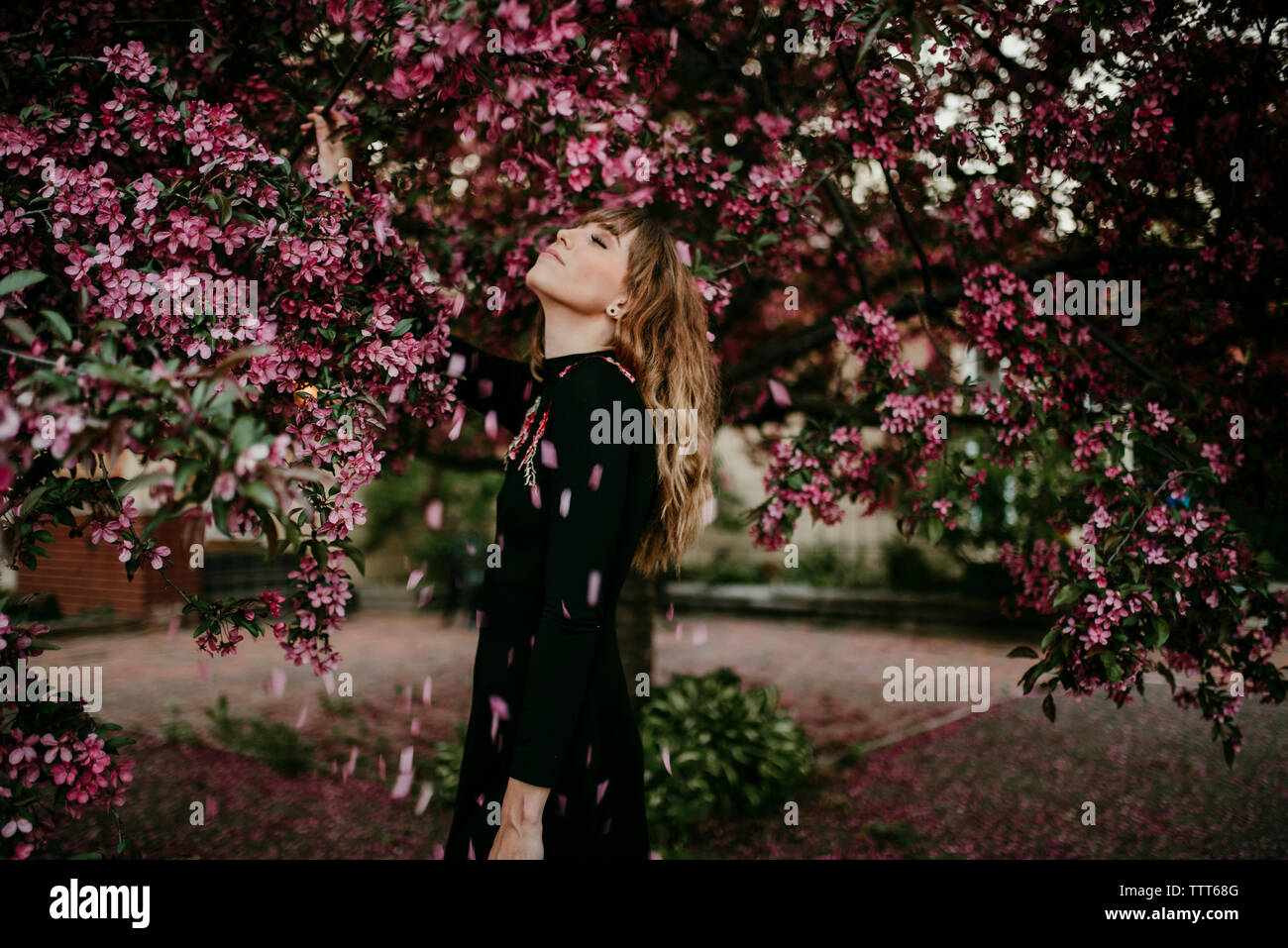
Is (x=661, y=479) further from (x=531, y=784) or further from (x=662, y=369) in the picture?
(x=531, y=784)

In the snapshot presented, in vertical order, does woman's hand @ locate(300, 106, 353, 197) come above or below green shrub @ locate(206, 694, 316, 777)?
above

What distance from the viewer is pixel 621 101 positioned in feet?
9.39

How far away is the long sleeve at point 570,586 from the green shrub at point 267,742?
439 centimetres

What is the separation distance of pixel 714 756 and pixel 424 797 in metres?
1.69

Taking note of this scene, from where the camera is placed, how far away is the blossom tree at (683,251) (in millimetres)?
1786

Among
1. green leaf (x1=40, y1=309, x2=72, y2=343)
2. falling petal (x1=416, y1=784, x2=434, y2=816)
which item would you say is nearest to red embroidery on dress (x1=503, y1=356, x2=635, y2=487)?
green leaf (x1=40, y1=309, x2=72, y2=343)

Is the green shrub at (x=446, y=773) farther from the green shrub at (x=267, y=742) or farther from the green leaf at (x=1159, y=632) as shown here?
the green leaf at (x=1159, y=632)

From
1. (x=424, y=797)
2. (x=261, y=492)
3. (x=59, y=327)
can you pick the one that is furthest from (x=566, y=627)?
(x=424, y=797)

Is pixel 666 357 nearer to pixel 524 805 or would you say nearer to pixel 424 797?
pixel 524 805

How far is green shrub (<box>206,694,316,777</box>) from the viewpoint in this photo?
5.38 metres

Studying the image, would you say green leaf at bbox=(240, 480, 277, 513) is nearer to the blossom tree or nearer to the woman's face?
the blossom tree

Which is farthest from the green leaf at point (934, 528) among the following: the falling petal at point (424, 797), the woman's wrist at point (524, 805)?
the falling petal at point (424, 797)

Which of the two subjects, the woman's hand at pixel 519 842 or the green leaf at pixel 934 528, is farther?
the green leaf at pixel 934 528
